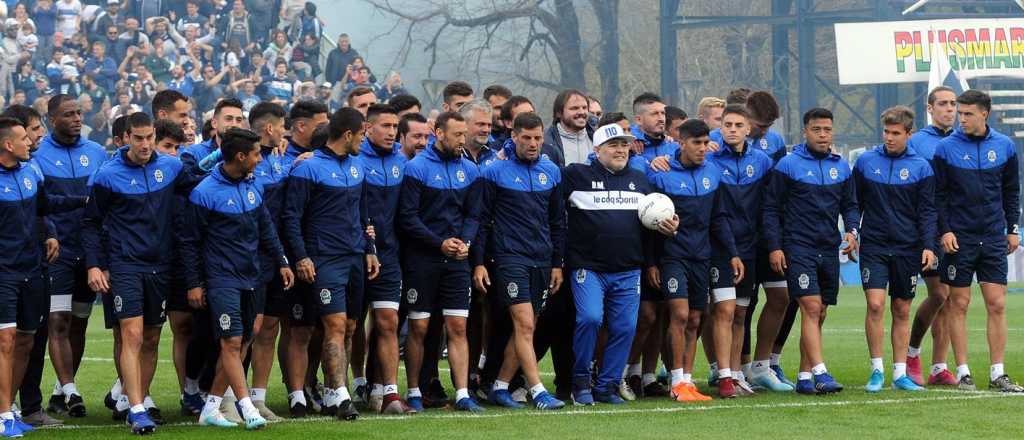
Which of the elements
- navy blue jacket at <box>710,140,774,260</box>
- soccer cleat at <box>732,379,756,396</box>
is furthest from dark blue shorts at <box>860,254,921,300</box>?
soccer cleat at <box>732,379,756,396</box>

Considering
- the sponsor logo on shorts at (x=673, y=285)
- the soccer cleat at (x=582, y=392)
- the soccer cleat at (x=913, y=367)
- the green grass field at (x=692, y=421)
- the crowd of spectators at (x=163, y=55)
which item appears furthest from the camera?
the crowd of spectators at (x=163, y=55)

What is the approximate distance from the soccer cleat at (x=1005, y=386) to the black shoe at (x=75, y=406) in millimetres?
6377

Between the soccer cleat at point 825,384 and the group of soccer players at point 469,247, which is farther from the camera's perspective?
the soccer cleat at point 825,384

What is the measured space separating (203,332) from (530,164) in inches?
96.2

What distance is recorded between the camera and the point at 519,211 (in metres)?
11.5

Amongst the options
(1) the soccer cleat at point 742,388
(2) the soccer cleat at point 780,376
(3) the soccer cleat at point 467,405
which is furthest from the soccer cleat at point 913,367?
(3) the soccer cleat at point 467,405

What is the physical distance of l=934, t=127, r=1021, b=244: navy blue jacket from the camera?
12.6m

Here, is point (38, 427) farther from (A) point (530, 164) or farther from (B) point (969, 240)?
(B) point (969, 240)

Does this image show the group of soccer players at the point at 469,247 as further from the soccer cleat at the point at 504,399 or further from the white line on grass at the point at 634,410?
the white line on grass at the point at 634,410

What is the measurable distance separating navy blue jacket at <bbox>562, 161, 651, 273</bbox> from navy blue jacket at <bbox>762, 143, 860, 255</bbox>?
3.60 feet

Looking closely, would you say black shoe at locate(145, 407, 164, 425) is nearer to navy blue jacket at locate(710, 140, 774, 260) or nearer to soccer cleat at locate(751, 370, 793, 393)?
navy blue jacket at locate(710, 140, 774, 260)

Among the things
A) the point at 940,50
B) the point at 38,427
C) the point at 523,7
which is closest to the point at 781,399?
the point at 38,427

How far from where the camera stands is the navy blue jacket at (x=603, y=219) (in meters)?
11.8

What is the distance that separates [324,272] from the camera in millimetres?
11094
